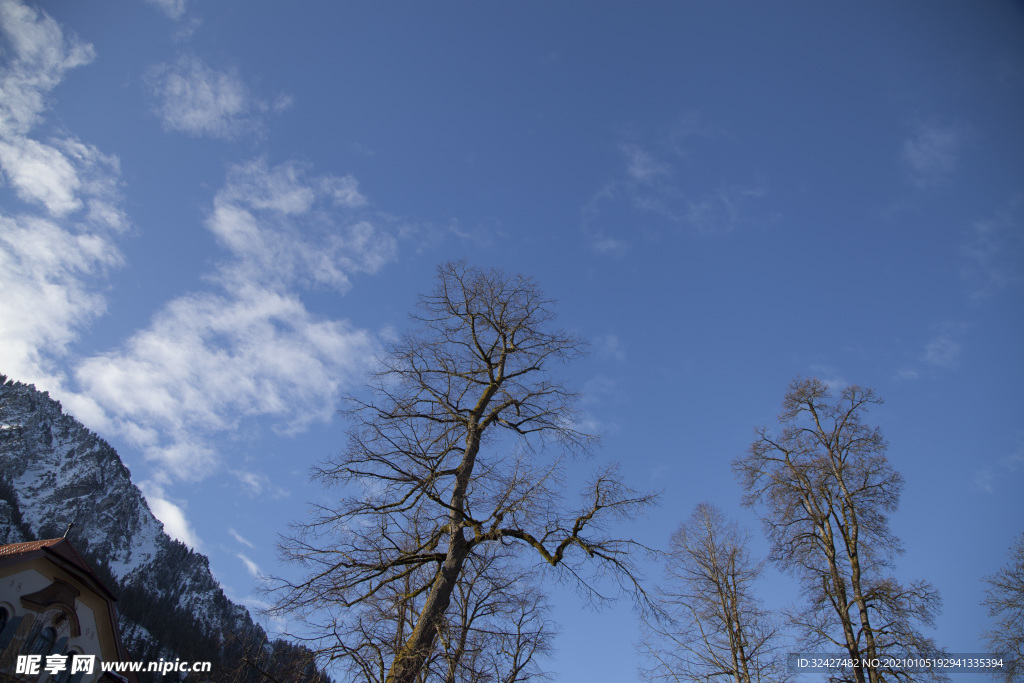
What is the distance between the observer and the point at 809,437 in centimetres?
1370

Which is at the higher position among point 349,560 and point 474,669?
point 349,560

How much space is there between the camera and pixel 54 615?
1941cm

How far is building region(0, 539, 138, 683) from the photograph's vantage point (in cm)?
1798

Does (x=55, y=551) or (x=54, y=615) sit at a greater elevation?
(x=55, y=551)

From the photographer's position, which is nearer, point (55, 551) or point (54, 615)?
point (54, 615)

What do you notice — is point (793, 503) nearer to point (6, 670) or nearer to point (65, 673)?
point (6, 670)

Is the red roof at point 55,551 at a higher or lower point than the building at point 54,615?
higher

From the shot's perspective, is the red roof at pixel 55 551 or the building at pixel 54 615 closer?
the building at pixel 54 615

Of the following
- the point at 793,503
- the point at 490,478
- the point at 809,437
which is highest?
the point at 809,437

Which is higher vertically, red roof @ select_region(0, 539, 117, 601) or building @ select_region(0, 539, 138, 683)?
red roof @ select_region(0, 539, 117, 601)

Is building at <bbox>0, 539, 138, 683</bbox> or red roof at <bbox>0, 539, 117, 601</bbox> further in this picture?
red roof at <bbox>0, 539, 117, 601</bbox>

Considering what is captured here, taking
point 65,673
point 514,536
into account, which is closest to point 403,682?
point 514,536

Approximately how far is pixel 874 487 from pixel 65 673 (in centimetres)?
2836

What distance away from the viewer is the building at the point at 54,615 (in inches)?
708
